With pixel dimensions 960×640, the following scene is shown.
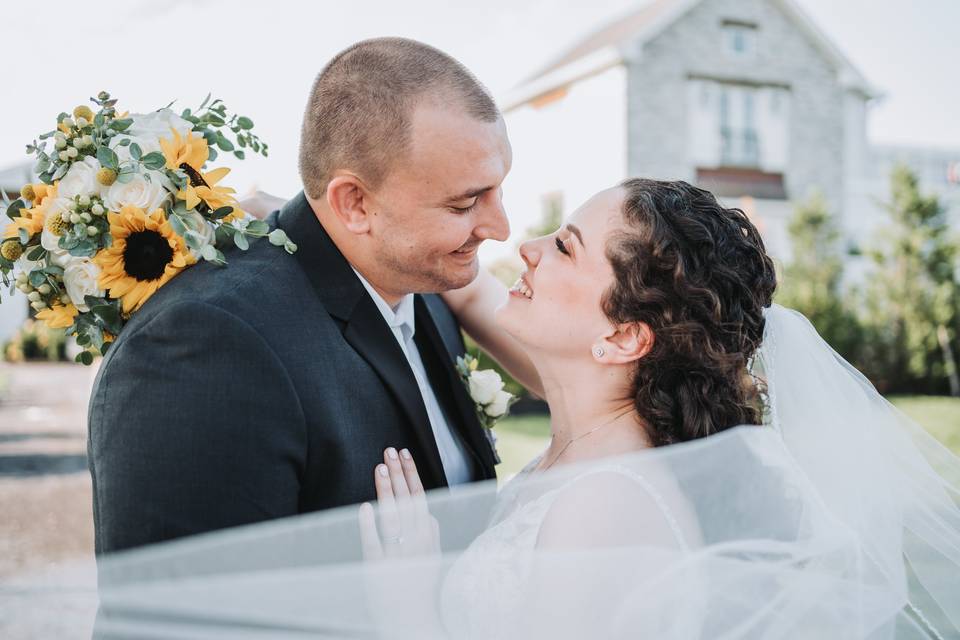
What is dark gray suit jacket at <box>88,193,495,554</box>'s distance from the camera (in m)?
1.92

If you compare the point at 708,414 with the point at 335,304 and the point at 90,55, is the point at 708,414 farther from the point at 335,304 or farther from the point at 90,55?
the point at 90,55

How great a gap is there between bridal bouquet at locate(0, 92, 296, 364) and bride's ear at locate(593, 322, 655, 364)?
94 centimetres

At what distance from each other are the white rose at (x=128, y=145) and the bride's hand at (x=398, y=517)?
40.4 inches

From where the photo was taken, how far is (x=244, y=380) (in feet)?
6.62

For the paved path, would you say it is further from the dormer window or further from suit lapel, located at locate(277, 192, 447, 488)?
the dormer window

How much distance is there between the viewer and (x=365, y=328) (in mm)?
2449

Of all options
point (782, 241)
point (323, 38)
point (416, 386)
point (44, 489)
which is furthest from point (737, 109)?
point (416, 386)

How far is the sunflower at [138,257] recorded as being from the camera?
2254 millimetres

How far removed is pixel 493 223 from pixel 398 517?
3.18 feet

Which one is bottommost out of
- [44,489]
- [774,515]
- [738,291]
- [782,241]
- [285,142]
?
[782,241]

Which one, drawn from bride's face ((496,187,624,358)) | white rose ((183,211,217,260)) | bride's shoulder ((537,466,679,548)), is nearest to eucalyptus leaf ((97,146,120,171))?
white rose ((183,211,217,260))

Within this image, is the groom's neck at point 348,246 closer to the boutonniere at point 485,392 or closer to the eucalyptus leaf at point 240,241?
the eucalyptus leaf at point 240,241

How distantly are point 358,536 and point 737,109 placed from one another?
20363mm

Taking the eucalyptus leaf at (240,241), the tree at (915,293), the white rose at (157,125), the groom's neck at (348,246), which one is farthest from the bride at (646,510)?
the tree at (915,293)
